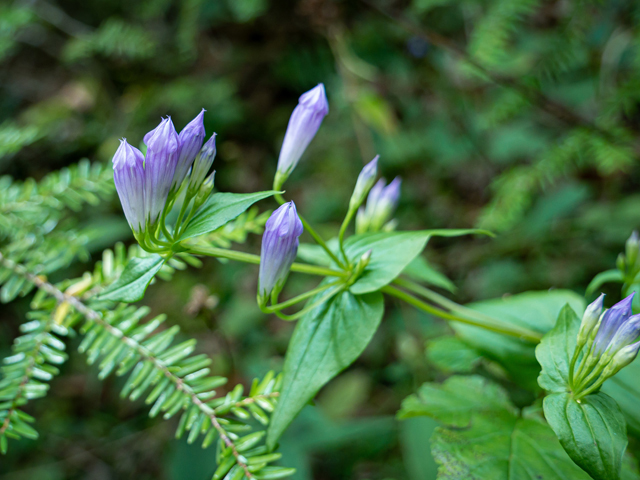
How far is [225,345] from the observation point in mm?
1294

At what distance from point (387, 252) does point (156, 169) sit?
12.8 inches

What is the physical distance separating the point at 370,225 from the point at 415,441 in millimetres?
618

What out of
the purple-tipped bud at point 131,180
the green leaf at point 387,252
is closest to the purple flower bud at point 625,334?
the green leaf at point 387,252

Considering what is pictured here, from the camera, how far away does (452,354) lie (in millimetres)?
813

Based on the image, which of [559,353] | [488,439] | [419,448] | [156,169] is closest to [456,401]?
[488,439]

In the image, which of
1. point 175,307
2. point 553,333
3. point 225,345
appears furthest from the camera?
point 175,307

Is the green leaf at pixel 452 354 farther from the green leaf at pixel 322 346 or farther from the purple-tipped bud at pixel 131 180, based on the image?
the purple-tipped bud at pixel 131 180

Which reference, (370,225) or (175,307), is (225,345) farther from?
(370,225)

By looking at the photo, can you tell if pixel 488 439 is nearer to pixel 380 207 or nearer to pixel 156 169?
pixel 380 207

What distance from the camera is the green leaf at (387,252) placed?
21.8 inches

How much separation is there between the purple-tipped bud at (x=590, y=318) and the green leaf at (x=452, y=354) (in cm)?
32

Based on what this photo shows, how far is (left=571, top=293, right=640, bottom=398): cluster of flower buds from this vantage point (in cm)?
45

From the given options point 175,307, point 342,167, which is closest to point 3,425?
point 175,307

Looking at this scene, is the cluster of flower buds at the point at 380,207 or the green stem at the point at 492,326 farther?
the cluster of flower buds at the point at 380,207
